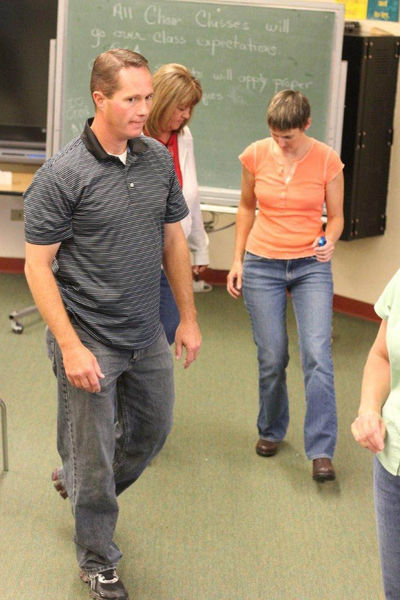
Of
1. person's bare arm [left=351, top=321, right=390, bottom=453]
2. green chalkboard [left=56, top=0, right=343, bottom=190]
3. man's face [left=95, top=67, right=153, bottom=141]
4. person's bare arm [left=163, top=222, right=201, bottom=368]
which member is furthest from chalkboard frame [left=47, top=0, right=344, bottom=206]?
person's bare arm [left=351, top=321, right=390, bottom=453]

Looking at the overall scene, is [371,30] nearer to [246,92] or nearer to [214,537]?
[246,92]

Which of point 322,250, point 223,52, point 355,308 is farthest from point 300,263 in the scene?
point 355,308

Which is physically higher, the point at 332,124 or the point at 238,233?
the point at 332,124

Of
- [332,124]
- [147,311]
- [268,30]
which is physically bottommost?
[147,311]

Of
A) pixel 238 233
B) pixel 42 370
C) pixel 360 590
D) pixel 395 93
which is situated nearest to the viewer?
pixel 360 590

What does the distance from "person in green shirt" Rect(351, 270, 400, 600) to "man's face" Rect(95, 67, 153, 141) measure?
813mm

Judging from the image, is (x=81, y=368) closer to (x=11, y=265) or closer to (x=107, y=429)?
(x=107, y=429)

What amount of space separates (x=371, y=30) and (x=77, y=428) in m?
3.32

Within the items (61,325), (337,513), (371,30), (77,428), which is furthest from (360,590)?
(371,30)

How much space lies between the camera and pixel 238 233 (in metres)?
3.64

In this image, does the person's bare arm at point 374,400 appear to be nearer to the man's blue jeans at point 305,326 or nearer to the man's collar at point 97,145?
the man's collar at point 97,145

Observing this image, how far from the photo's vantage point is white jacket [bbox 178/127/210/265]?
3.25 metres

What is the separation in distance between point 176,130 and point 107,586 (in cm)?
149

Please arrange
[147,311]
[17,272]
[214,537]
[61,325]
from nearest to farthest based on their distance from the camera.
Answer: [61,325] → [147,311] → [214,537] → [17,272]
